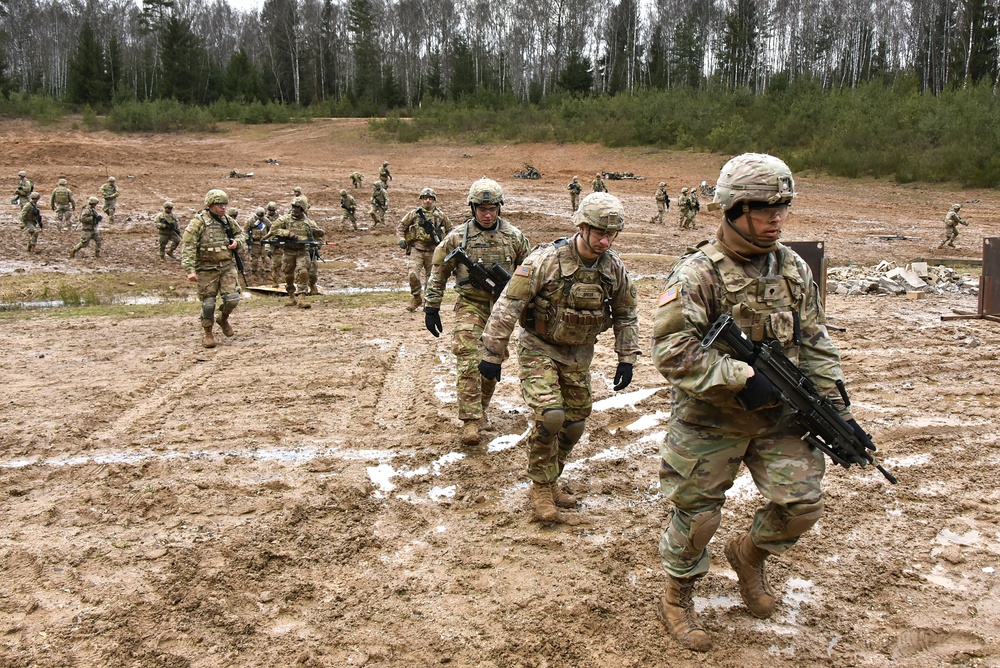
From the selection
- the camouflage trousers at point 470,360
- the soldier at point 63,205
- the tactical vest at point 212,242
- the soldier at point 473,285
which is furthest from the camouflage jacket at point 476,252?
the soldier at point 63,205

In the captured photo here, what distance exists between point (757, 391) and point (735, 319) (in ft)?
1.25

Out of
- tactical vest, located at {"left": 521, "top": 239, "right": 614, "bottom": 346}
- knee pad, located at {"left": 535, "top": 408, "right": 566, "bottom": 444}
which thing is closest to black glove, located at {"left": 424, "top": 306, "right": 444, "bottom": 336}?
tactical vest, located at {"left": 521, "top": 239, "right": 614, "bottom": 346}

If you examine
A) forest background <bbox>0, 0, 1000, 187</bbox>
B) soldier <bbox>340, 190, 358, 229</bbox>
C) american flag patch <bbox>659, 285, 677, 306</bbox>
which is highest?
forest background <bbox>0, 0, 1000, 187</bbox>

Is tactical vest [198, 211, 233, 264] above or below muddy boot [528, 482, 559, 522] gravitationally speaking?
above

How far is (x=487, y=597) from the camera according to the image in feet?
13.6

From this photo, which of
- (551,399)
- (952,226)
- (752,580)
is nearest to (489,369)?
(551,399)

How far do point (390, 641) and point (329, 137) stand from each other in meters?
43.6

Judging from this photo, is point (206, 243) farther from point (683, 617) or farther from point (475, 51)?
point (475, 51)

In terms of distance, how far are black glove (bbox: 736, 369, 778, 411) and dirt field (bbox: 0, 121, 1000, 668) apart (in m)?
1.19

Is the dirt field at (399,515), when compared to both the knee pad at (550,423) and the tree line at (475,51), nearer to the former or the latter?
the knee pad at (550,423)

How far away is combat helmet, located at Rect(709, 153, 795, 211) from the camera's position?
3.42 metres

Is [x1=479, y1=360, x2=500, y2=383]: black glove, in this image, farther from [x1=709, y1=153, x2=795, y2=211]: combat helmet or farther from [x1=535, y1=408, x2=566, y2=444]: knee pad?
[x1=709, y1=153, x2=795, y2=211]: combat helmet

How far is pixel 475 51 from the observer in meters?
58.6

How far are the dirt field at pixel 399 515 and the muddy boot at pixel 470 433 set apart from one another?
0.08 meters
